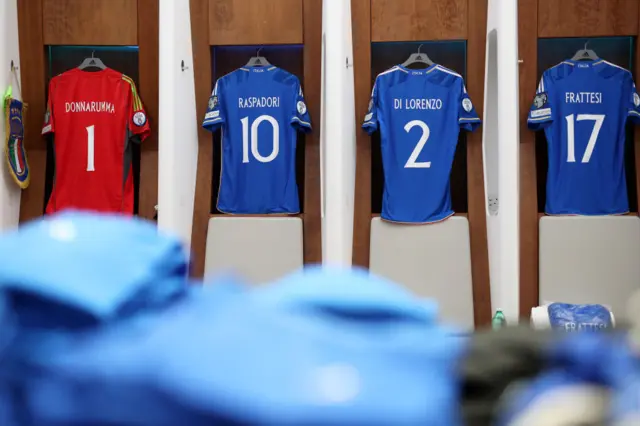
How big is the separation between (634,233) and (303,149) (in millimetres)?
1519

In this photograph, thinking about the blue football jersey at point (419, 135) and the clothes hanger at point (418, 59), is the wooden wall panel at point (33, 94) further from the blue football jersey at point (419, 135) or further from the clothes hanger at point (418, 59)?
the clothes hanger at point (418, 59)

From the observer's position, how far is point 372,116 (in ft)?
8.90

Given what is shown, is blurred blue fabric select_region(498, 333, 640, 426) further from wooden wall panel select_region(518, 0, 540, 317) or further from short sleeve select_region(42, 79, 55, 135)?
short sleeve select_region(42, 79, 55, 135)

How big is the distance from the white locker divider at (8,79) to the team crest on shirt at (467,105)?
199 cm

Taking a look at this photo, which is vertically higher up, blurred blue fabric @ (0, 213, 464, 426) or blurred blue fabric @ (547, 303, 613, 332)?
blurred blue fabric @ (0, 213, 464, 426)

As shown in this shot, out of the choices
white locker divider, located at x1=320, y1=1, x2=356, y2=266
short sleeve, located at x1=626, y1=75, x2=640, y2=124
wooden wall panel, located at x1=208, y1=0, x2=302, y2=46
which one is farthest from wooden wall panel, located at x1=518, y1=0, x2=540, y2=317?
wooden wall panel, located at x1=208, y1=0, x2=302, y2=46

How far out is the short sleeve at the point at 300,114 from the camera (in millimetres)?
2735

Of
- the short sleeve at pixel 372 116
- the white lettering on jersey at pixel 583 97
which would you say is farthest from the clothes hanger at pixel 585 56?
the short sleeve at pixel 372 116

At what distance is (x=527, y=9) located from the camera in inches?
108

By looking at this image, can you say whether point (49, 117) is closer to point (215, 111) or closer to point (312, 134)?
point (215, 111)

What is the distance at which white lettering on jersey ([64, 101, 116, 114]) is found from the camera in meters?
2.83

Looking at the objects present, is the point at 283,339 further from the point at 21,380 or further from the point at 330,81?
the point at 330,81

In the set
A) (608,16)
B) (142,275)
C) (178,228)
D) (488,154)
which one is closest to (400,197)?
(488,154)

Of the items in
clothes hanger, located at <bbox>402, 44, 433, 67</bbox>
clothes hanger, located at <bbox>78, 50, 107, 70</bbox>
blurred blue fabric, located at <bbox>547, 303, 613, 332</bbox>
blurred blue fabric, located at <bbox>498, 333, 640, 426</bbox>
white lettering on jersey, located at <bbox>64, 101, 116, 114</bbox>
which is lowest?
blurred blue fabric, located at <bbox>547, 303, 613, 332</bbox>
